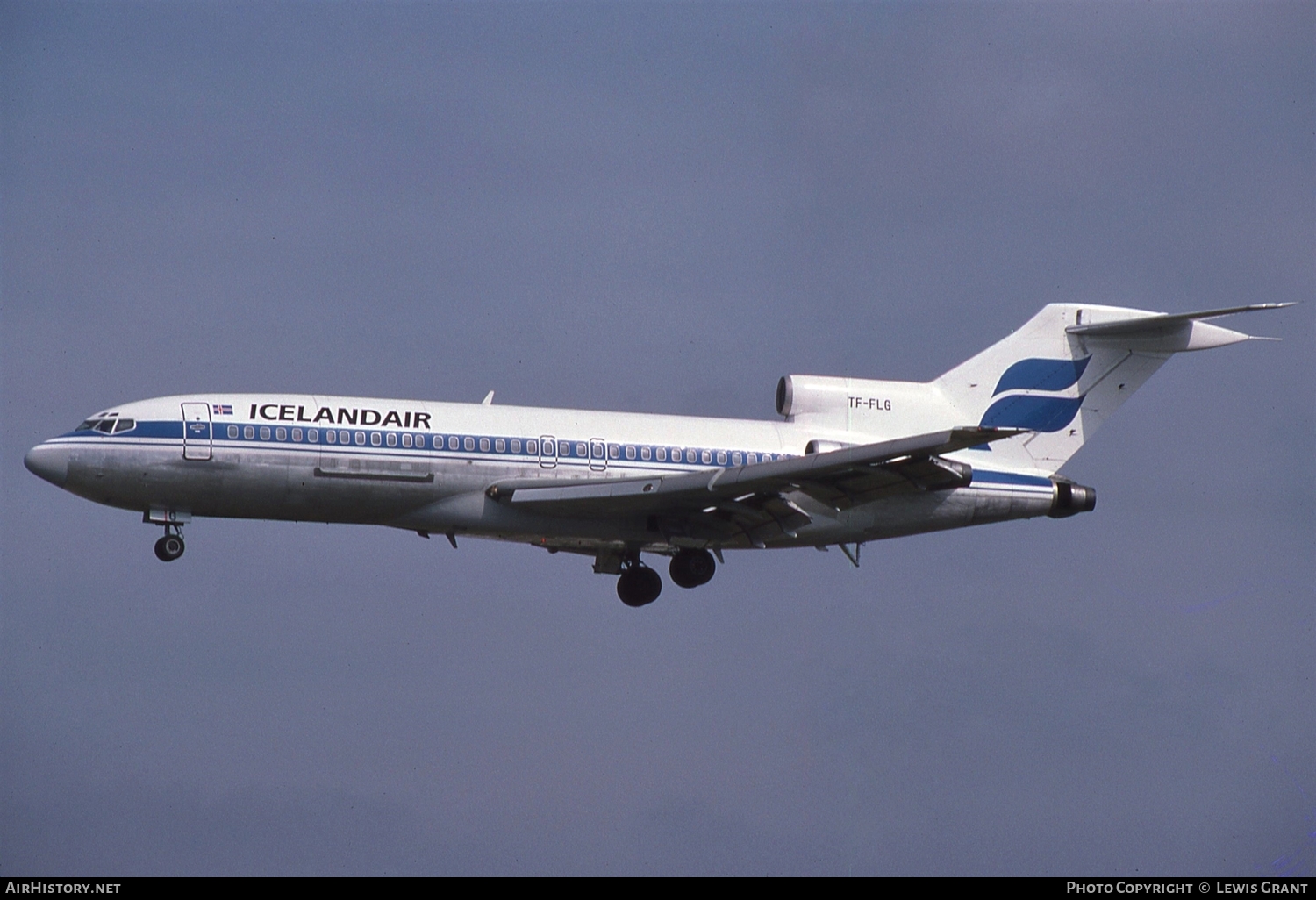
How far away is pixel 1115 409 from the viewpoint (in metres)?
44.1

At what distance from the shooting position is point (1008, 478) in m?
42.1

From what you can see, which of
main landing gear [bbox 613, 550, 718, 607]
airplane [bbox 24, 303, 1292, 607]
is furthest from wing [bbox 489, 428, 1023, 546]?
main landing gear [bbox 613, 550, 718, 607]

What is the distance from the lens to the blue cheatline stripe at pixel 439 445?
123 ft

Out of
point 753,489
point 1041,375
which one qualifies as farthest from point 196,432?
point 1041,375

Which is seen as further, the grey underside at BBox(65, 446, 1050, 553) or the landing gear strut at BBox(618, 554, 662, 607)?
the landing gear strut at BBox(618, 554, 662, 607)

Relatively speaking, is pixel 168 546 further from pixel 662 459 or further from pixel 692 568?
pixel 692 568

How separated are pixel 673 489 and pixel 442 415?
4802 millimetres

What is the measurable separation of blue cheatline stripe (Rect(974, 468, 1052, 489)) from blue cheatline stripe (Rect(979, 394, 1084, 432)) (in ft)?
5.47

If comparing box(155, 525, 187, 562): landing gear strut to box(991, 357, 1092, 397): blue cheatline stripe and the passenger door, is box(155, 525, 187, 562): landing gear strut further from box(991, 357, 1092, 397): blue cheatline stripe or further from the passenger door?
box(991, 357, 1092, 397): blue cheatline stripe

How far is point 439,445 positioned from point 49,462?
7.29m

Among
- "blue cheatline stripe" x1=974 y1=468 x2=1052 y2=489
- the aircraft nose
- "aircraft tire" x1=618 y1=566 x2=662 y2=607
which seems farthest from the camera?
"aircraft tire" x1=618 y1=566 x2=662 y2=607

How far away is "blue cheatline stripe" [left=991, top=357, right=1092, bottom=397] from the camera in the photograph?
1732 inches
